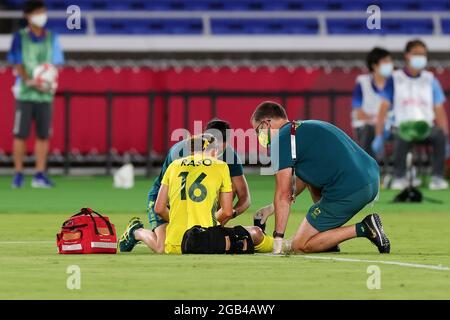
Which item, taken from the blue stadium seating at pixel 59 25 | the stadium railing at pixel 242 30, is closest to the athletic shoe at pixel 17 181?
the stadium railing at pixel 242 30

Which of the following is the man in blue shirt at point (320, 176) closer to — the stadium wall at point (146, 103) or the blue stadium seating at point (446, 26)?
the stadium wall at point (146, 103)

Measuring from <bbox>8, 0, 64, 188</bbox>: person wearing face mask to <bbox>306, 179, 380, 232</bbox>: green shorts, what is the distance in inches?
409

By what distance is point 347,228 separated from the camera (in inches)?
492

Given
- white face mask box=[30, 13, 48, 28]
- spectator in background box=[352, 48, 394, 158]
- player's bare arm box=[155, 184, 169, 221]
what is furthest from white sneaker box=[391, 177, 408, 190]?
player's bare arm box=[155, 184, 169, 221]

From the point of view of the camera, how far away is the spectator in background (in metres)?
23.3

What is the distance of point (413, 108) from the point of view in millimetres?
22000

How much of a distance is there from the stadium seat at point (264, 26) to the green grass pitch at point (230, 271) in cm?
1553

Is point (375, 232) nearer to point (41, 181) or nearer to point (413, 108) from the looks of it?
point (413, 108)

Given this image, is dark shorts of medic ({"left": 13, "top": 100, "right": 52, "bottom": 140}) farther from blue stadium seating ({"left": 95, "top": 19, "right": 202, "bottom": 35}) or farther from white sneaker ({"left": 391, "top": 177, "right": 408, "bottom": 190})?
blue stadium seating ({"left": 95, "top": 19, "right": 202, "bottom": 35})

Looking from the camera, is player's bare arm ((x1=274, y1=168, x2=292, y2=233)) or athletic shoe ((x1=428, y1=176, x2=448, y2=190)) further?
athletic shoe ((x1=428, y1=176, x2=448, y2=190))

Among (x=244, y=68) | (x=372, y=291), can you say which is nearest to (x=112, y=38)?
(x=244, y=68)

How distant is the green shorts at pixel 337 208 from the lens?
40.7 ft

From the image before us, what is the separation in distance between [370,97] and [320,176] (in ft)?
36.9
